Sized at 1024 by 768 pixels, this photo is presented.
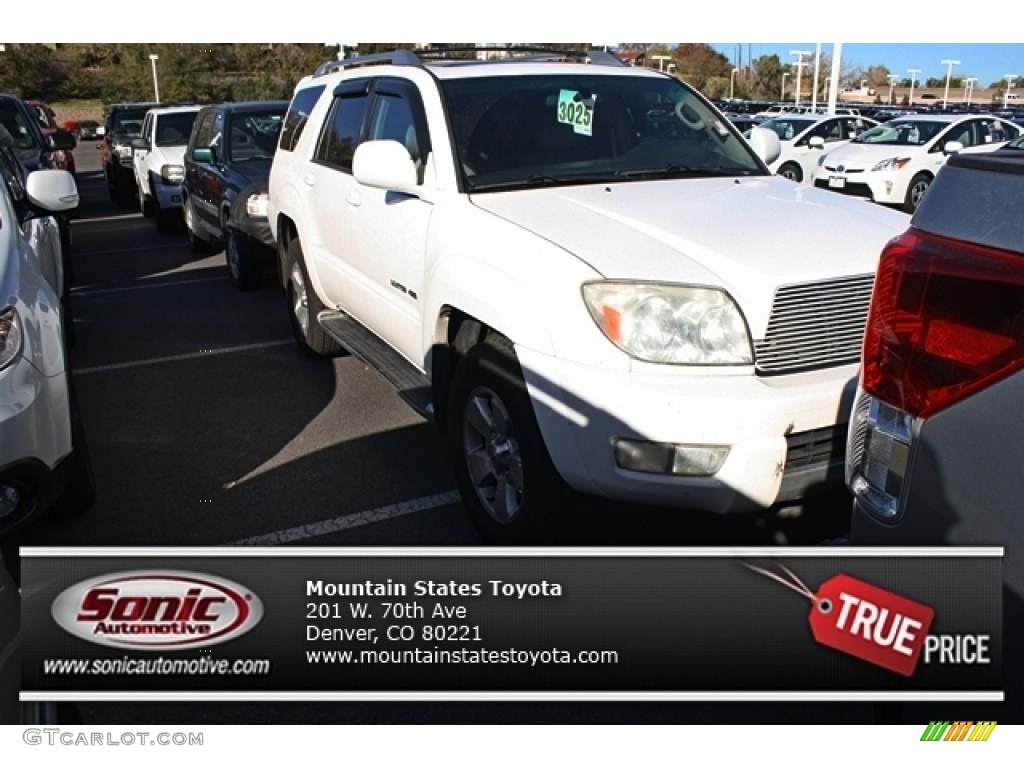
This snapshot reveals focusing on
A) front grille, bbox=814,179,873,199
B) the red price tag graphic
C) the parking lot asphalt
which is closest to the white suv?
the parking lot asphalt

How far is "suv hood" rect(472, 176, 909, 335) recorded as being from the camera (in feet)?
10.7

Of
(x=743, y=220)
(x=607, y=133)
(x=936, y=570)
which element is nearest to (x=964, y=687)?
(x=936, y=570)

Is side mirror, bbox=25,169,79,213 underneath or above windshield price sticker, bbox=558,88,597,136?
underneath

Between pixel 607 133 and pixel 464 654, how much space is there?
114 inches

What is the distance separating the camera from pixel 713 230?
3.58 metres

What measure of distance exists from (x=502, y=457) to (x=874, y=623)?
1893 mm

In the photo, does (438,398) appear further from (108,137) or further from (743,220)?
(108,137)

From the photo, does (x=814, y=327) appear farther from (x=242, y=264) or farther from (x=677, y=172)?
(x=242, y=264)

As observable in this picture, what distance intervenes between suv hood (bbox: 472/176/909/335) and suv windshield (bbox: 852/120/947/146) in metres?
15.0

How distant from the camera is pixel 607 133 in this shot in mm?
4629

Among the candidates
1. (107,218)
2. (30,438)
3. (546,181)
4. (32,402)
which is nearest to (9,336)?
(32,402)
